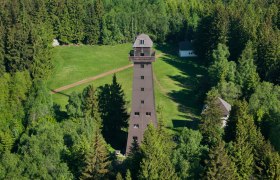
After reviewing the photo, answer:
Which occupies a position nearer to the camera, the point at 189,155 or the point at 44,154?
the point at 189,155

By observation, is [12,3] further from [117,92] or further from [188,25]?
[117,92]

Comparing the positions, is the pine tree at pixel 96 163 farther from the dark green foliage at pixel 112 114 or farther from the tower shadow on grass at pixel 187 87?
the tower shadow on grass at pixel 187 87

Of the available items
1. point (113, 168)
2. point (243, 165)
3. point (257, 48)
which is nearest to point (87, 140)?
point (113, 168)

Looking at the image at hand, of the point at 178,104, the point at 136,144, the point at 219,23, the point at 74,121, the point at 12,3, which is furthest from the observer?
the point at 12,3

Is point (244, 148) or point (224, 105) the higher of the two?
point (224, 105)

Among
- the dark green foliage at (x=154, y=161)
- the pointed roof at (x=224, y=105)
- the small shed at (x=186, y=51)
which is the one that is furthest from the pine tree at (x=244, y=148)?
the small shed at (x=186, y=51)

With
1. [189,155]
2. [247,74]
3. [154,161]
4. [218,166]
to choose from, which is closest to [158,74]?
[247,74]

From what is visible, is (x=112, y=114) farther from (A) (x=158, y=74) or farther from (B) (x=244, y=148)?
(A) (x=158, y=74)

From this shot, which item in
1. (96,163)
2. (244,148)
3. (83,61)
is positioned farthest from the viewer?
(83,61)
